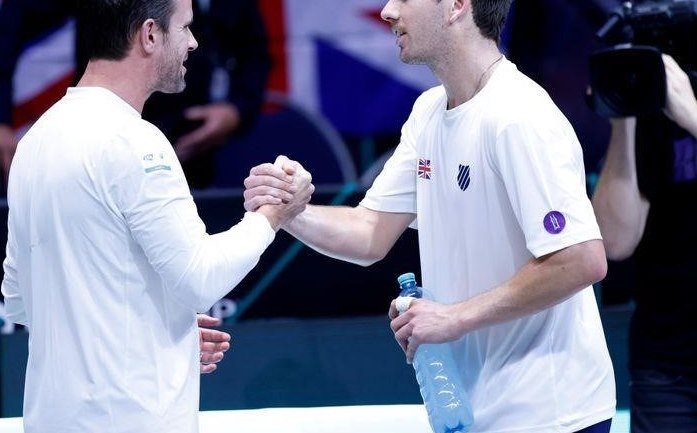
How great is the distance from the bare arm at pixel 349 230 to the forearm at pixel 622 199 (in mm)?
532

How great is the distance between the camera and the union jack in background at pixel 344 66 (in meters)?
5.15

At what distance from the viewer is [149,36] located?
2.16 m

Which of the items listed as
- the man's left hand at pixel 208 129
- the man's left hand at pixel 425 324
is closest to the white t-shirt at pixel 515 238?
the man's left hand at pixel 425 324

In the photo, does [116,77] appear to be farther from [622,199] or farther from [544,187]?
[622,199]

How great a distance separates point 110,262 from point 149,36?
42 centimetres

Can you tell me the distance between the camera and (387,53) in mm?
5188

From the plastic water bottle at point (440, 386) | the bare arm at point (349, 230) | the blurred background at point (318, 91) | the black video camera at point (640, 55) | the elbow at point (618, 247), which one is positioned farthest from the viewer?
the blurred background at point (318, 91)

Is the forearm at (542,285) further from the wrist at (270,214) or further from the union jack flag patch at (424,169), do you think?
the wrist at (270,214)

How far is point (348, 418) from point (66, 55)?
2.88 meters

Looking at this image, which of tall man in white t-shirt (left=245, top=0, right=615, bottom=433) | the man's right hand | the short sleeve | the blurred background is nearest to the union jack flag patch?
tall man in white t-shirt (left=245, top=0, right=615, bottom=433)

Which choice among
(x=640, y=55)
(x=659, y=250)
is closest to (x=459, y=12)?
(x=640, y=55)

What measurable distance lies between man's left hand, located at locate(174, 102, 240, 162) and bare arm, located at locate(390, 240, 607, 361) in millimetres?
2540

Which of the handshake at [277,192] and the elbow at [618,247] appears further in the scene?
the elbow at [618,247]

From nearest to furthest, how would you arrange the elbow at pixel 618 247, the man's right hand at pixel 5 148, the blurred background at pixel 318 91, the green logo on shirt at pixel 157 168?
the green logo on shirt at pixel 157 168 → the elbow at pixel 618 247 → the blurred background at pixel 318 91 → the man's right hand at pixel 5 148
